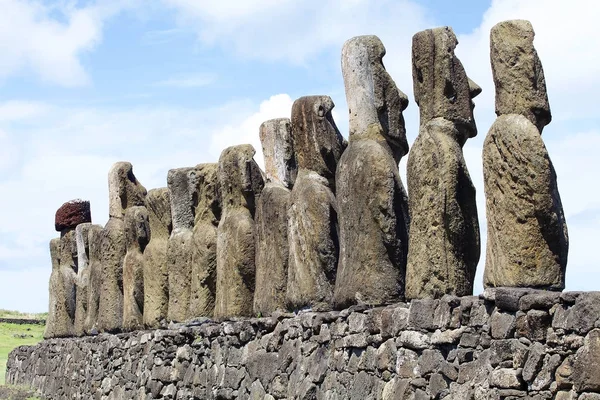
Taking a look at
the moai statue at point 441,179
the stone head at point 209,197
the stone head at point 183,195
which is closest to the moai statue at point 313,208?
the moai statue at point 441,179

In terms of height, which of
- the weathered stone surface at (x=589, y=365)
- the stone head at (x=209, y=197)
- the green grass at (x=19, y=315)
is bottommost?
the weathered stone surface at (x=589, y=365)

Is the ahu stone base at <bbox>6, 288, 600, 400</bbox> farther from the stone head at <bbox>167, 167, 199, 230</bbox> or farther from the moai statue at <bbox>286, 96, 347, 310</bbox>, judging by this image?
the stone head at <bbox>167, 167, 199, 230</bbox>

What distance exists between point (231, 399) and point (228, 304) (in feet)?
3.47

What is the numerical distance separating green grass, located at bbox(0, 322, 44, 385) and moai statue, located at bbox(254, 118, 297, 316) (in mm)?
20314

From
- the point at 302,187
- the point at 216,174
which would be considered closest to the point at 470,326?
the point at 302,187

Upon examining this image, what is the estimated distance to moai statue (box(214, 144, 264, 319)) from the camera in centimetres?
1317

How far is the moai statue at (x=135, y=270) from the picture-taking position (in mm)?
16375

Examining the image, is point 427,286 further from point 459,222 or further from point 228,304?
point 228,304

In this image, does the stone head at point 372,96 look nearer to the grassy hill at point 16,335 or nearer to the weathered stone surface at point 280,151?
the weathered stone surface at point 280,151

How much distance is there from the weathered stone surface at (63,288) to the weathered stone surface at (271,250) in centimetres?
868

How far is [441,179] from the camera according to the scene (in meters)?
9.35

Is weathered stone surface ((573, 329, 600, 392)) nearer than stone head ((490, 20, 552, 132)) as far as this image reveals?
Yes

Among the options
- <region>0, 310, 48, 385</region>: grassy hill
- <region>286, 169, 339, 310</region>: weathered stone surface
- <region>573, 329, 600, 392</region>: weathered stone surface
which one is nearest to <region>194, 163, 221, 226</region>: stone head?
<region>286, 169, 339, 310</region>: weathered stone surface

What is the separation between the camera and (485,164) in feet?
29.0
